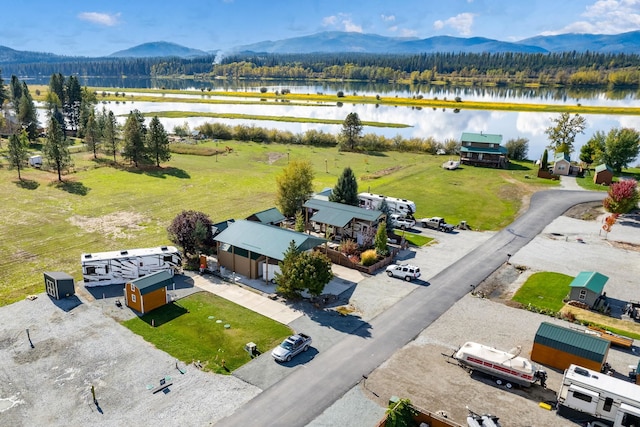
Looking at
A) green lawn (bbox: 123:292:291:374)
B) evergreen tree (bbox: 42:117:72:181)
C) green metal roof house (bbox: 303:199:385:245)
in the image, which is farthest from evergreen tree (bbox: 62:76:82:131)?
green lawn (bbox: 123:292:291:374)

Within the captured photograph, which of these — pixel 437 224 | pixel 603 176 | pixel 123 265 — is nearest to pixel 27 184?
pixel 123 265

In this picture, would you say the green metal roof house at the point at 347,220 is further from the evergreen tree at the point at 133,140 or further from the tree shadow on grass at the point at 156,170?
the evergreen tree at the point at 133,140

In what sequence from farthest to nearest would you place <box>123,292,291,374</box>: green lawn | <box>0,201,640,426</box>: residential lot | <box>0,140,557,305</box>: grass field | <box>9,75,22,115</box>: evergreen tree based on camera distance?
<box>9,75,22,115</box>: evergreen tree < <box>0,140,557,305</box>: grass field < <box>123,292,291,374</box>: green lawn < <box>0,201,640,426</box>: residential lot

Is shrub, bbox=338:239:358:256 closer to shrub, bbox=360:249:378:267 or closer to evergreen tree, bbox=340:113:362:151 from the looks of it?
shrub, bbox=360:249:378:267

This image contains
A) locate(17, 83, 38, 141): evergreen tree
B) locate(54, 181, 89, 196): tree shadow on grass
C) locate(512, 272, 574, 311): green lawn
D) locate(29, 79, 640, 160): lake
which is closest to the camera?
locate(512, 272, 574, 311): green lawn

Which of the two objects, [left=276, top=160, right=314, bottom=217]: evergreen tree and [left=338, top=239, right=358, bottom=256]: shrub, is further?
[left=276, top=160, right=314, bottom=217]: evergreen tree

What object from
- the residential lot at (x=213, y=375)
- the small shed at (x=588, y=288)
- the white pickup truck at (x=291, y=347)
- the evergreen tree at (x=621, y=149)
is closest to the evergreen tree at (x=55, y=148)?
the residential lot at (x=213, y=375)

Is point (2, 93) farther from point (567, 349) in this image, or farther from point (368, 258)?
point (567, 349)

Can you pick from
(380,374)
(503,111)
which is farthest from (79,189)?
(503,111)
